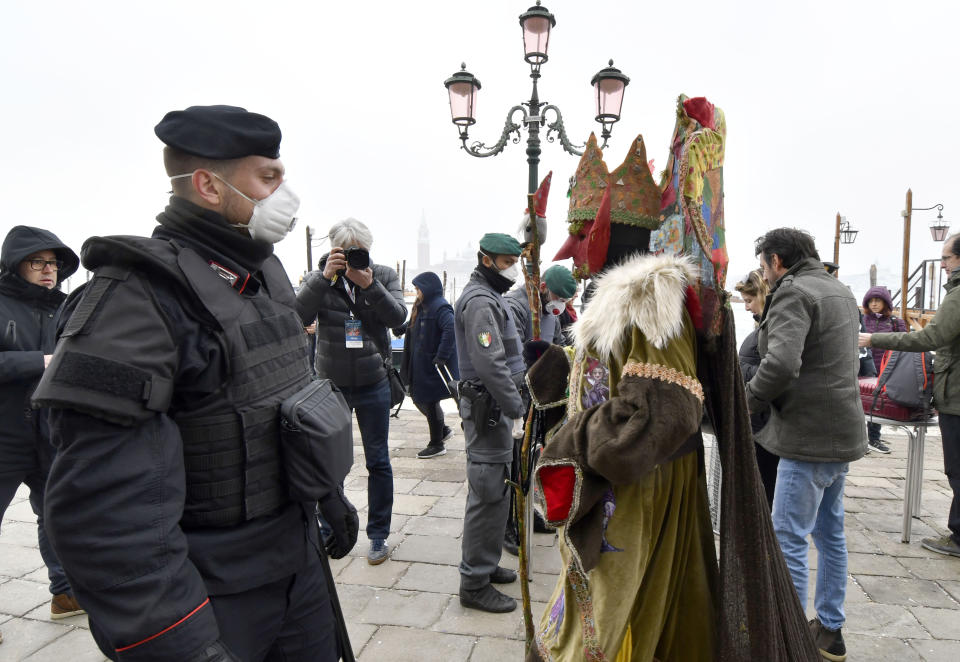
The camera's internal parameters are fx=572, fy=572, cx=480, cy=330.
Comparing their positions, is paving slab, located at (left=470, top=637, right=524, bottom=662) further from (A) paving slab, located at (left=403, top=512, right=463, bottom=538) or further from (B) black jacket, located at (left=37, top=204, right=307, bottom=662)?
(B) black jacket, located at (left=37, top=204, right=307, bottom=662)

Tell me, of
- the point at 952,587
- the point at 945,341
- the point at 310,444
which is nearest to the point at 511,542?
Result: the point at 952,587

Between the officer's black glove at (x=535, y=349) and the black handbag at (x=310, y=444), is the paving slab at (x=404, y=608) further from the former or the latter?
the black handbag at (x=310, y=444)

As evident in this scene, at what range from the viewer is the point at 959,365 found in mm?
3678

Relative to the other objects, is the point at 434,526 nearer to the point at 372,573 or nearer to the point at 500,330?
the point at 372,573

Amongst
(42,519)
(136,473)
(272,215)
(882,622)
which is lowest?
(882,622)

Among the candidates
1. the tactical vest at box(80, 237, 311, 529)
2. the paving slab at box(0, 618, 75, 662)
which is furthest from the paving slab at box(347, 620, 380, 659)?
the tactical vest at box(80, 237, 311, 529)

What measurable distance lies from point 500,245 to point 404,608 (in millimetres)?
2129

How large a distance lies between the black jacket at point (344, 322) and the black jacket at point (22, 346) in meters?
1.34

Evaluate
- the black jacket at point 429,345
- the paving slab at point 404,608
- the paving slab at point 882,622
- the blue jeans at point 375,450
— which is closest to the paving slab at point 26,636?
the paving slab at point 404,608

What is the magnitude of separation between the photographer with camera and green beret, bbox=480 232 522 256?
2.21 feet

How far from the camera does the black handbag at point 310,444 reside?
4.80 feet

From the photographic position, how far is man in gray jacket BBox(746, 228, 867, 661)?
105 inches

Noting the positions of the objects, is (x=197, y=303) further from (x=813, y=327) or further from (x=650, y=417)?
(x=813, y=327)

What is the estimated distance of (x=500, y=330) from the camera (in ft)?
11.3
